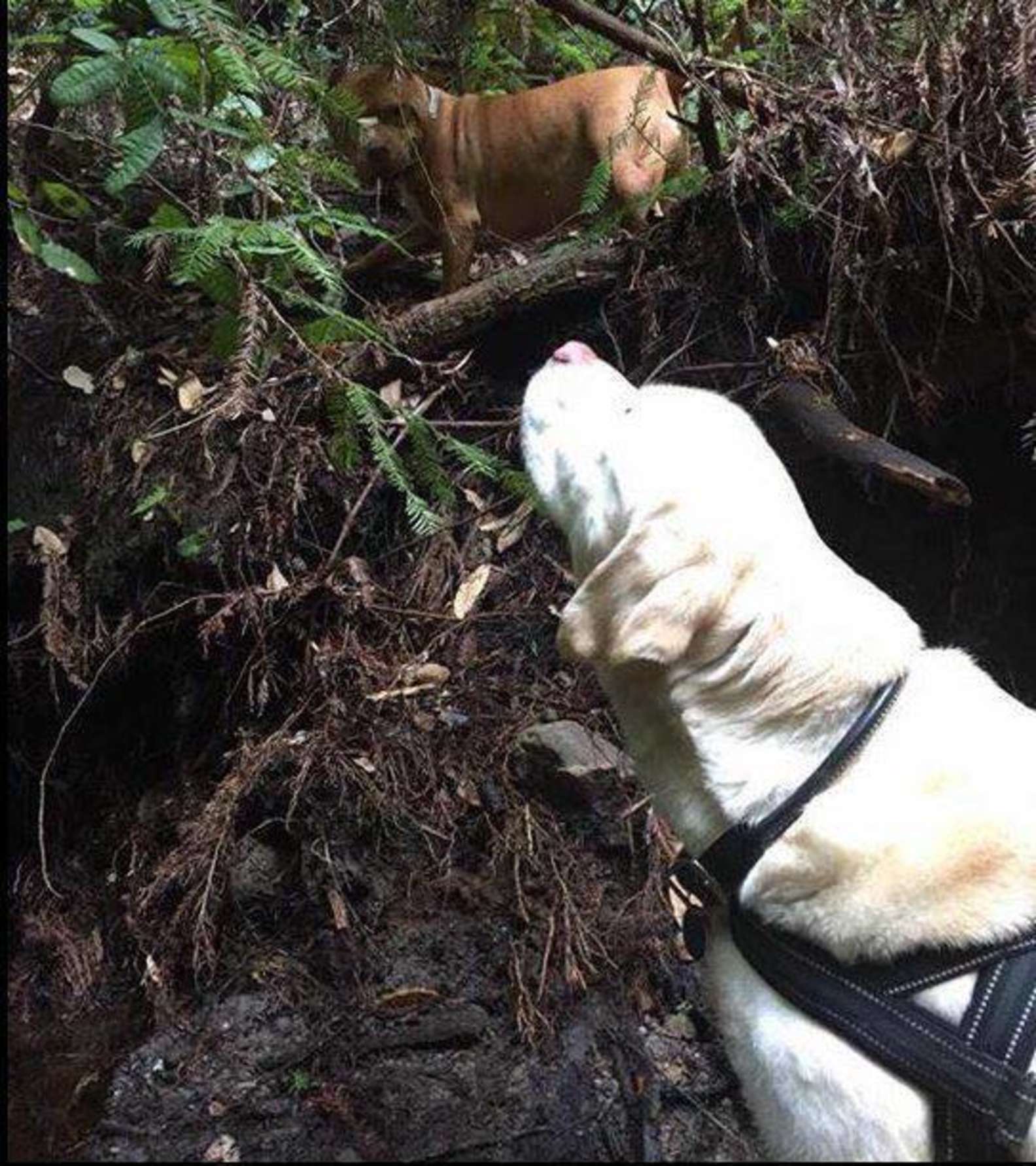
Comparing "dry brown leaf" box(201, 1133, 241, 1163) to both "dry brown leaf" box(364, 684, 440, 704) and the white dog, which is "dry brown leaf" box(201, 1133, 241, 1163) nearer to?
the white dog

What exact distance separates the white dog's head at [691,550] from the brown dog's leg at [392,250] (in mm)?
2434

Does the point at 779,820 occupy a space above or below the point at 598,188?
below

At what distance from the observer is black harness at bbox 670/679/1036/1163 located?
6.37ft

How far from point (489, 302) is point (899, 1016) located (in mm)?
2833

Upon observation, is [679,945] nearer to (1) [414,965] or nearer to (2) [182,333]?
(1) [414,965]

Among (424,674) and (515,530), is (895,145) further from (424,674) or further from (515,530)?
(424,674)

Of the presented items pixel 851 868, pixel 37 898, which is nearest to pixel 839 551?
pixel 851 868

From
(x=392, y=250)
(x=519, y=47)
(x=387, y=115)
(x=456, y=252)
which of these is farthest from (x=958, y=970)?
(x=519, y=47)

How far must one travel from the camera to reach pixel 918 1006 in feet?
A: 6.82

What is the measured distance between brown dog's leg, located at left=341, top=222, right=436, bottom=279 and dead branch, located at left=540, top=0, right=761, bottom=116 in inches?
42.5

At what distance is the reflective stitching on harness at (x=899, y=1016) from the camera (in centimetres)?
198

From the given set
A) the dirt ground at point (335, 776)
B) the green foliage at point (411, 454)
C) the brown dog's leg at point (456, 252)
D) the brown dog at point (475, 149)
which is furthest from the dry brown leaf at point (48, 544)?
the brown dog's leg at point (456, 252)

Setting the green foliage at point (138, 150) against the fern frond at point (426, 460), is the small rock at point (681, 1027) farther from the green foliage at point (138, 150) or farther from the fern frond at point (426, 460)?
the green foliage at point (138, 150)

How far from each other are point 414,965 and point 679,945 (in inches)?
30.0
